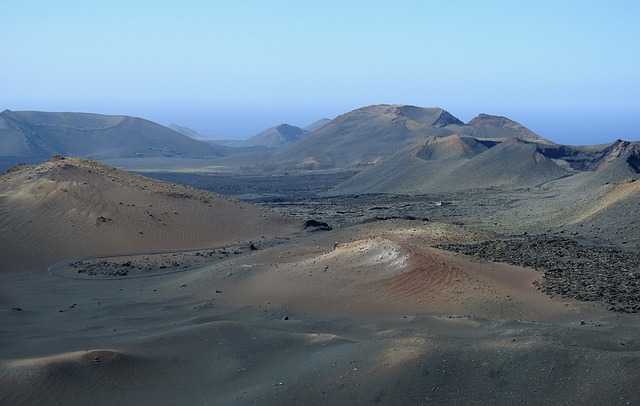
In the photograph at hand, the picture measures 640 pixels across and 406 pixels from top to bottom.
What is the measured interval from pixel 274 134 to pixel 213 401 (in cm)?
13862

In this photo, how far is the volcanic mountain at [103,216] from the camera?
30.4 meters

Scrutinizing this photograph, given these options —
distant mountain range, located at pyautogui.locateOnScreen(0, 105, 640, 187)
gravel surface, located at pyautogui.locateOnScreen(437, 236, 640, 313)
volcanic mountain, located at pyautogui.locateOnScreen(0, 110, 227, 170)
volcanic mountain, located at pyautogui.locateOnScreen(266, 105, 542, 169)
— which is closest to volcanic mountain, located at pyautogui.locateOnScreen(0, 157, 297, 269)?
gravel surface, located at pyautogui.locateOnScreen(437, 236, 640, 313)

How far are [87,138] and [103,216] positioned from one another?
286 ft

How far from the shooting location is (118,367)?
14328mm

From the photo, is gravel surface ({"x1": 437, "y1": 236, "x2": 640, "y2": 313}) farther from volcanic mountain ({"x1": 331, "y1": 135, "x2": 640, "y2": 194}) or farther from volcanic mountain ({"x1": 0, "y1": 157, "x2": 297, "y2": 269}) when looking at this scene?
volcanic mountain ({"x1": 331, "y1": 135, "x2": 640, "y2": 194})

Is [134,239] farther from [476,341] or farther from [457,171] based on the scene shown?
[457,171]

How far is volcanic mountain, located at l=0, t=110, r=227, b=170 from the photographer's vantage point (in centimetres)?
10475

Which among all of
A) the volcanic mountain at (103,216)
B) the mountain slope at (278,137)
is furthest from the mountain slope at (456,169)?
the mountain slope at (278,137)

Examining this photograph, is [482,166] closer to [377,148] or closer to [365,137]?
[377,148]

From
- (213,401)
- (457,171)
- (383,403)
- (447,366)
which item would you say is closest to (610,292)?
(447,366)

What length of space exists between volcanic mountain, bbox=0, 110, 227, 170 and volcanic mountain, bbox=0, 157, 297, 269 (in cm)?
6497

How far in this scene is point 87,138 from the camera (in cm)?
11588

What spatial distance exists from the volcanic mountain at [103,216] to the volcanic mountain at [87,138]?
213 feet

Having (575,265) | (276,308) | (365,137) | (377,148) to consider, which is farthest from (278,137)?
(276,308)
